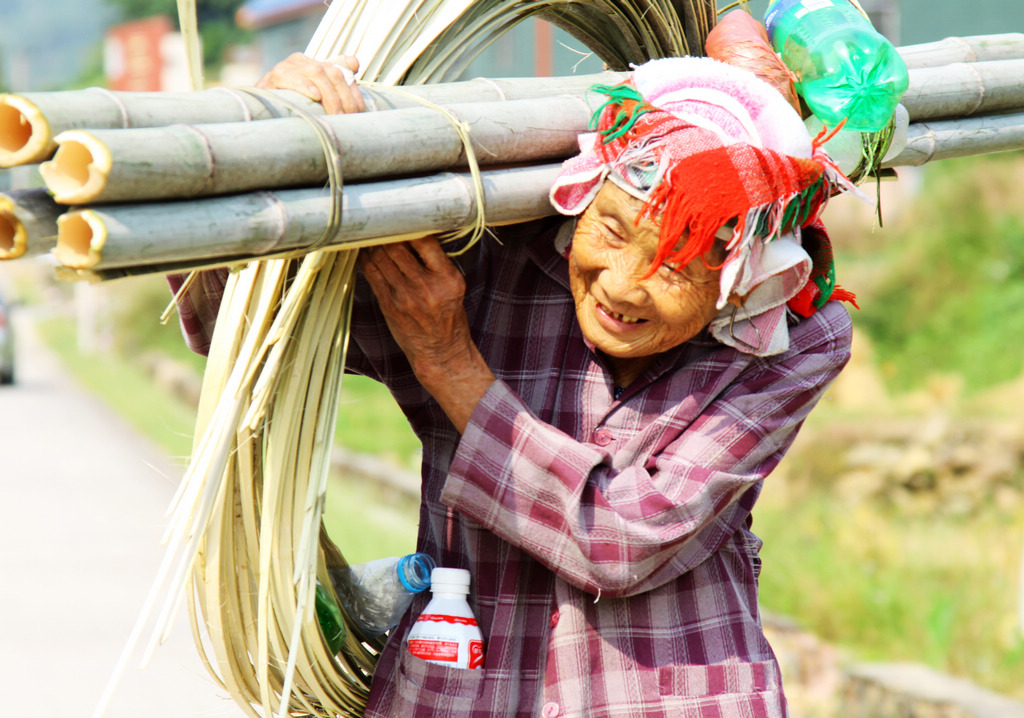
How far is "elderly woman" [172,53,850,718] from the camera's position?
1.46m

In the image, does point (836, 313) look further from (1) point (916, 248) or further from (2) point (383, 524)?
(1) point (916, 248)

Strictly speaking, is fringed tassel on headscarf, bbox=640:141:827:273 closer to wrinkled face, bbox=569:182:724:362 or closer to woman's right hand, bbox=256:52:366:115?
wrinkled face, bbox=569:182:724:362

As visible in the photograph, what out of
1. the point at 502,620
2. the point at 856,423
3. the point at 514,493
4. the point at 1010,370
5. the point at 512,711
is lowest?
the point at 512,711

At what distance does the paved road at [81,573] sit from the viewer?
434cm

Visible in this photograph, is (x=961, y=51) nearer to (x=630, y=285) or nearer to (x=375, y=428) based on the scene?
(x=630, y=285)

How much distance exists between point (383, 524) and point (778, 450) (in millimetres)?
4748

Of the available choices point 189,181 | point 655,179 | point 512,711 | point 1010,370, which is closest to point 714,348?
point 655,179

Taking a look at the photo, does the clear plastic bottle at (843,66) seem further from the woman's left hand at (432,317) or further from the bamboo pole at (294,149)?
the woman's left hand at (432,317)

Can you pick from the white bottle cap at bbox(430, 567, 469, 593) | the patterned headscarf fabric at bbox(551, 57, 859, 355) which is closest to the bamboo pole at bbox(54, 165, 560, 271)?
the patterned headscarf fabric at bbox(551, 57, 859, 355)

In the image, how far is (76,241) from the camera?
3.56 feet

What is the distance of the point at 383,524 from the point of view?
625cm

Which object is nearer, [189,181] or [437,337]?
[189,181]

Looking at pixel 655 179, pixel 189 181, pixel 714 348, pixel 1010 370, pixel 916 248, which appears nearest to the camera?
pixel 189 181

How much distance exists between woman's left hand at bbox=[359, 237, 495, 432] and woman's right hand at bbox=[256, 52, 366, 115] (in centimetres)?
21
